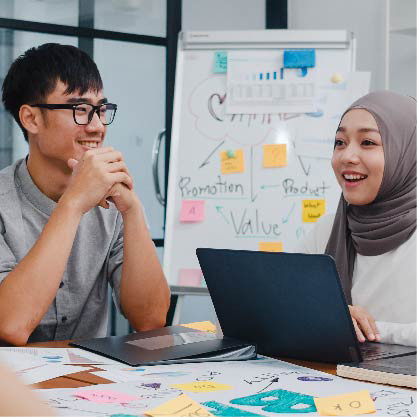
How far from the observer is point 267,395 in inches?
36.9

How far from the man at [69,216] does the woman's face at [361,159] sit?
0.53 metres

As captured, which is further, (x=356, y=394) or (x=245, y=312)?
(x=245, y=312)

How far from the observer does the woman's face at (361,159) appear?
1768mm

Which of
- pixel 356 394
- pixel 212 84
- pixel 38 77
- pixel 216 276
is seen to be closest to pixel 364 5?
pixel 212 84

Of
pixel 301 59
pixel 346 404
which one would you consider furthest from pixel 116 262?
pixel 301 59

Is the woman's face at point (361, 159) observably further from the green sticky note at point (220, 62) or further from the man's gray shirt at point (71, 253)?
the green sticky note at point (220, 62)

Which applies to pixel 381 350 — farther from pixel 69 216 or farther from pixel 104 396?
pixel 69 216

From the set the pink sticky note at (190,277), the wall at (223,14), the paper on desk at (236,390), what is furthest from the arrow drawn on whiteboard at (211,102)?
the paper on desk at (236,390)

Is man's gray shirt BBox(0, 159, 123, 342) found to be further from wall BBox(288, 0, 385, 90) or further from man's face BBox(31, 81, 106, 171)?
wall BBox(288, 0, 385, 90)

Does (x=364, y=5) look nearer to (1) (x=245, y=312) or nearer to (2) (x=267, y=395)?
(1) (x=245, y=312)

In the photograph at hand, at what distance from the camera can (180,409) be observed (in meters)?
0.85

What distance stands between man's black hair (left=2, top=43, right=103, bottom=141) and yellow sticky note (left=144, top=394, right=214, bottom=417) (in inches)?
43.2

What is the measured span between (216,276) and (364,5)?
2695mm

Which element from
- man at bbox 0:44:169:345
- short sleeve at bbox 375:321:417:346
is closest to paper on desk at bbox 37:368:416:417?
short sleeve at bbox 375:321:417:346
